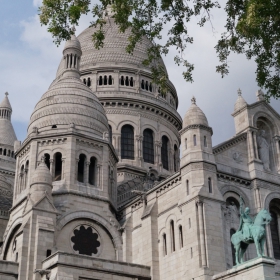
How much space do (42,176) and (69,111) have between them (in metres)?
7.25

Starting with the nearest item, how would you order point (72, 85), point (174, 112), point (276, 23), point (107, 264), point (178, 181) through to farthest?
point (276, 23)
point (107, 264)
point (178, 181)
point (72, 85)
point (174, 112)

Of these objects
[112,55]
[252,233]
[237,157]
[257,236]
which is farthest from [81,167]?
[112,55]

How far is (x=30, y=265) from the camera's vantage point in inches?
1275

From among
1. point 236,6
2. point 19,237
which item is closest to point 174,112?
point 19,237

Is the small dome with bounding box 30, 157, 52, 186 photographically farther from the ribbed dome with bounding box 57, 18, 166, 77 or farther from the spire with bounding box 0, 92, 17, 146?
the spire with bounding box 0, 92, 17, 146

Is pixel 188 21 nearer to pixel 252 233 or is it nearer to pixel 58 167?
pixel 252 233

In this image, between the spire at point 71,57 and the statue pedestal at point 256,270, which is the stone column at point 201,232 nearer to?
the statue pedestal at point 256,270

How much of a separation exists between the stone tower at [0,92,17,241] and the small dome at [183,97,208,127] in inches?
666

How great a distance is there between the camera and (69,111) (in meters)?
41.1

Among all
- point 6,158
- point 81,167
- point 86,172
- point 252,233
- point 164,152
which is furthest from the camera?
point 6,158

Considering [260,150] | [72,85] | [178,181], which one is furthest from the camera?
[72,85]

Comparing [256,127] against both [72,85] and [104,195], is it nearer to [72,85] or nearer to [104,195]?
[104,195]

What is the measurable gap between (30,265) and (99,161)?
10079mm

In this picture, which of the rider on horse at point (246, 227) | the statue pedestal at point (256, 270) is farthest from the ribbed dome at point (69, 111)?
the statue pedestal at point (256, 270)
